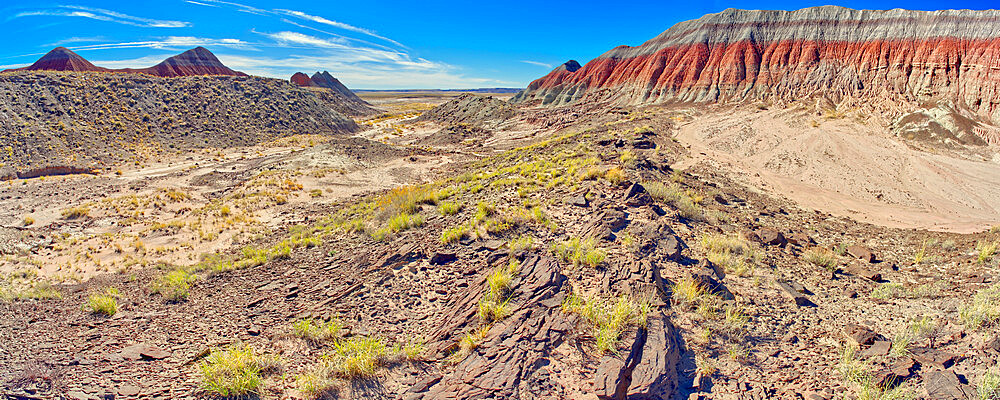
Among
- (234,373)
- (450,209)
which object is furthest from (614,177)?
(234,373)

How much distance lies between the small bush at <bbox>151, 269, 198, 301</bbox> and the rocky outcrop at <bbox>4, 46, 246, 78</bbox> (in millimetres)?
101877

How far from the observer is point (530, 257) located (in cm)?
761

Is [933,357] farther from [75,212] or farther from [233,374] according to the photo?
[75,212]

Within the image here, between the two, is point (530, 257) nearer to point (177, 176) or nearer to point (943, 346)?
point (943, 346)

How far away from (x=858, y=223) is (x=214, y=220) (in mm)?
25438

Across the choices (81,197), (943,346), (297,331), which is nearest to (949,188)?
(943,346)

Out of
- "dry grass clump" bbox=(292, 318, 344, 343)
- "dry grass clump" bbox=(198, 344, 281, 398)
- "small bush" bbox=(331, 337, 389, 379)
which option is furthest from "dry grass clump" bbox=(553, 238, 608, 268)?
"dry grass clump" bbox=(198, 344, 281, 398)

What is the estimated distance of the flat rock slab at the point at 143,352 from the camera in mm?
5688

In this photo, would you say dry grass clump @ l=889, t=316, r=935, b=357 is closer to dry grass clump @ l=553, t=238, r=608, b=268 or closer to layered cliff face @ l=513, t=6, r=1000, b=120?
dry grass clump @ l=553, t=238, r=608, b=268

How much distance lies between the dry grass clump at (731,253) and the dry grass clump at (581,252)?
2.98 meters

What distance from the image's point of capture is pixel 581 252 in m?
7.96

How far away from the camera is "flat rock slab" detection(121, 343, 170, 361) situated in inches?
224

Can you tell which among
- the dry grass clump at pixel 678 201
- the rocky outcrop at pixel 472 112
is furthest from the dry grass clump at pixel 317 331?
the rocky outcrop at pixel 472 112

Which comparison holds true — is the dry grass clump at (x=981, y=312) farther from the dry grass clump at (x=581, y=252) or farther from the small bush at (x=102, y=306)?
the small bush at (x=102, y=306)
